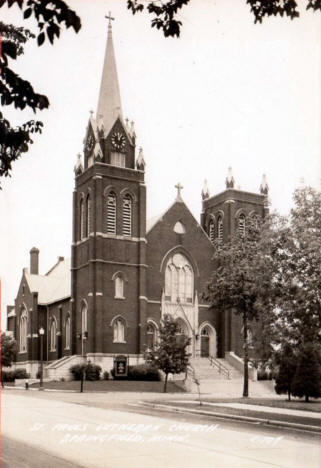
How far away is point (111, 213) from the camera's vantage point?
5366 cm

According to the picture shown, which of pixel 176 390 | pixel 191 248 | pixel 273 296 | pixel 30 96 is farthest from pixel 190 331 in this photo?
pixel 30 96

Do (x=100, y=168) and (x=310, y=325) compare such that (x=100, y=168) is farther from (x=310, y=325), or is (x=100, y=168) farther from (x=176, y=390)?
(x=310, y=325)

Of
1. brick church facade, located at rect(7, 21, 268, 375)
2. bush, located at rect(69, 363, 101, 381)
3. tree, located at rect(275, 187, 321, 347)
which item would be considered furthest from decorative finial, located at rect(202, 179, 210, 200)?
tree, located at rect(275, 187, 321, 347)

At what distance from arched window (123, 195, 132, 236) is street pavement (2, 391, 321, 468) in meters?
33.0

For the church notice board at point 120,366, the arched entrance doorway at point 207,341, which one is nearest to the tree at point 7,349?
the church notice board at point 120,366

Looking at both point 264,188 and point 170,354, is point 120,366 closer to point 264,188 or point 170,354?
point 170,354

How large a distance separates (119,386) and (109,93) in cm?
2583

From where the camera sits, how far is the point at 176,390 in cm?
4262

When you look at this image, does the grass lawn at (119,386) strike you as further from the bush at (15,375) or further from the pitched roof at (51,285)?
the pitched roof at (51,285)

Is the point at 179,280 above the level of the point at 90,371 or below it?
above

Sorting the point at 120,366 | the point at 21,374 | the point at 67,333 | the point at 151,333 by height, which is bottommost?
the point at 21,374

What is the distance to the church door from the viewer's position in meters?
57.5

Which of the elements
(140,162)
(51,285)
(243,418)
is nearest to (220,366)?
(140,162)

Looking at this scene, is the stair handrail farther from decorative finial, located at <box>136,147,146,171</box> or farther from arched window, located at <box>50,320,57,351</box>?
decorative finial, located at <box>136,147,146,171</box>
